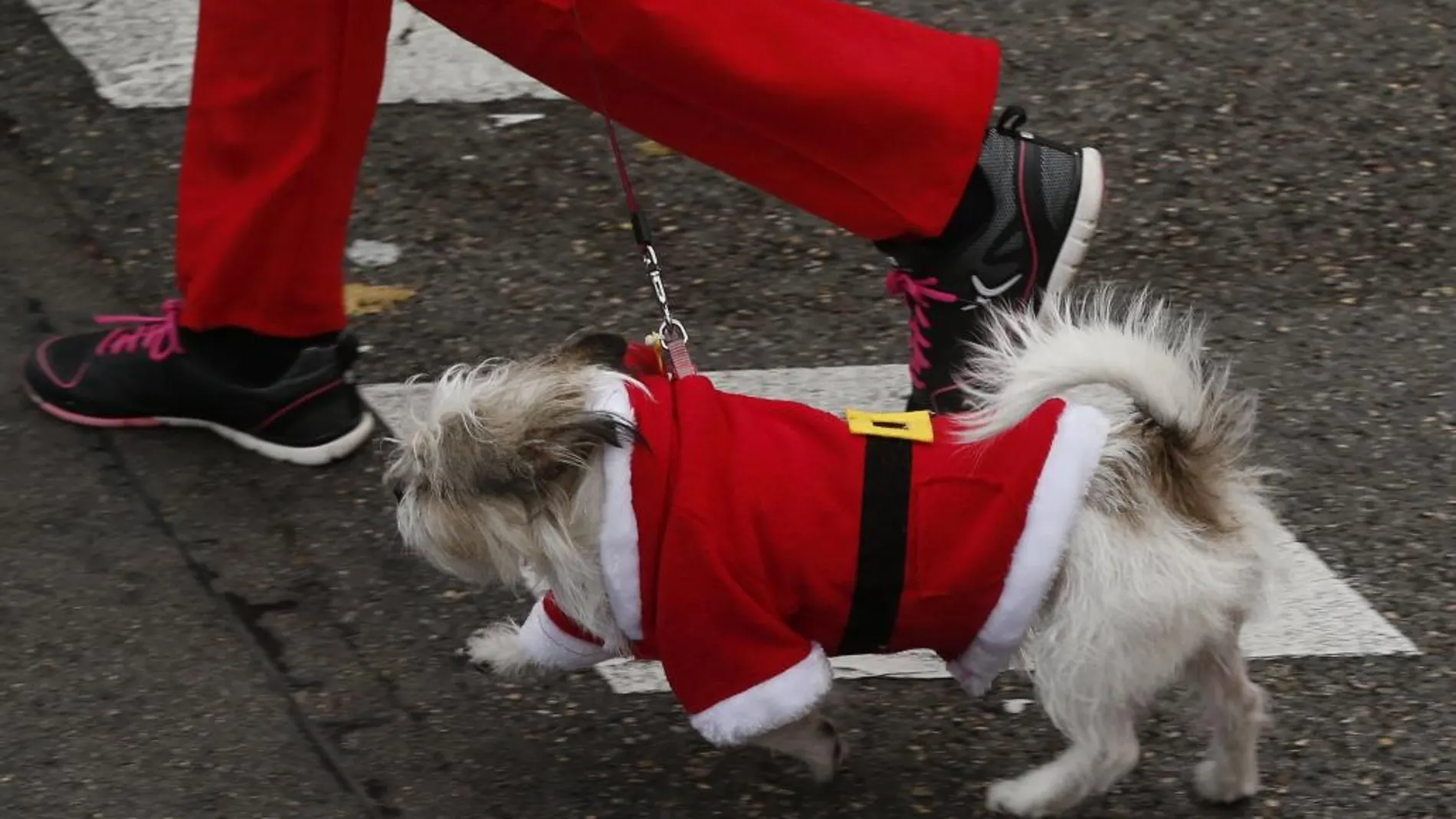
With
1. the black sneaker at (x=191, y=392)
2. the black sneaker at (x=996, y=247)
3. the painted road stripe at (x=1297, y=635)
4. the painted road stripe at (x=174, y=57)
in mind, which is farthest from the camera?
the painted road stripe at (x=174, y=57)

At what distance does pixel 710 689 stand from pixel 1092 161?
154cm

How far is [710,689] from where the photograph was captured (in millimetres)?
2973

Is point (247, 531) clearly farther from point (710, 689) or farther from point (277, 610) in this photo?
point (710, 689)

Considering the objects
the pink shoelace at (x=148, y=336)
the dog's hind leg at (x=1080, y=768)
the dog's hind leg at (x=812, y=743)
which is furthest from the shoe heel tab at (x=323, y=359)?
the dog's hind leg at (x=1080, y=768)

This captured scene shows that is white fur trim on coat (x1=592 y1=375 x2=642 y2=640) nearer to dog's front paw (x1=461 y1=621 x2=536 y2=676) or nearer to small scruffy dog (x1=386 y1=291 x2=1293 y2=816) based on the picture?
small scruffy dog (x1=386 y1=291 x2=1293 y2=816)

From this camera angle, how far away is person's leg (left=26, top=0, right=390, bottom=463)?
373 cm

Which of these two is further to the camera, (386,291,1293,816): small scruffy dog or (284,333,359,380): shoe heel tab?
(284,333,359,380): shoe heel tab

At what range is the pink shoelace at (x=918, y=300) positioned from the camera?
390cm

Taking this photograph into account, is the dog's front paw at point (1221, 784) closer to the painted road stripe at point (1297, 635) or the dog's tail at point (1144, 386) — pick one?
the painted road stripe at point (1297, 635)

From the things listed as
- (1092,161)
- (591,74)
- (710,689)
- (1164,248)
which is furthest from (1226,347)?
(710,689)

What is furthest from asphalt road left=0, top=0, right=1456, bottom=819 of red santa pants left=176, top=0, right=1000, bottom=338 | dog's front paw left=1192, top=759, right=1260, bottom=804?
red santa pants left=176, top=0, right=1000, bottom=338

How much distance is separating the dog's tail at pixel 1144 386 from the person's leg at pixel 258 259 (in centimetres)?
148

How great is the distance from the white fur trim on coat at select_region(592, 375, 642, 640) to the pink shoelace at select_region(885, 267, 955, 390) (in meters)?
1.07

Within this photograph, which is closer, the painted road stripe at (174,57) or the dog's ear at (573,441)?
the dog's ear at (573,441)
